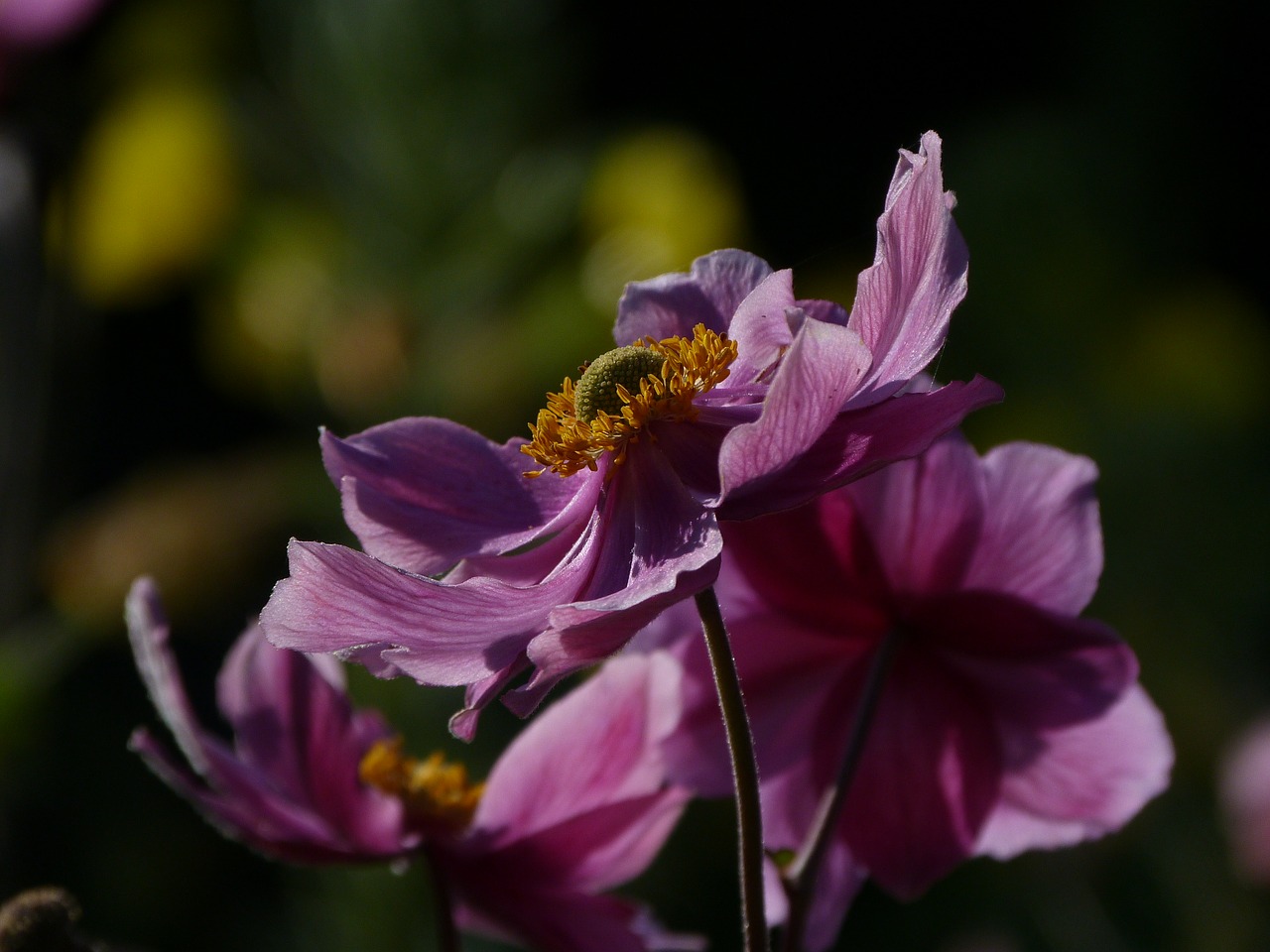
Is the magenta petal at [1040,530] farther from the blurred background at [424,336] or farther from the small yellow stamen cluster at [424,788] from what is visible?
the blurred background at [424,336]

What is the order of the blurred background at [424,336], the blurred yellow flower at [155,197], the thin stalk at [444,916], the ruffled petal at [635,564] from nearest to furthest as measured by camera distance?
the ruffled petal at [635,564] → the thin stalk at [444,916] → the blurred background at [424,336] → the blurred yellow flower at [155,197]

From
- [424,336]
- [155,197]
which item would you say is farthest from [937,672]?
[155,197]

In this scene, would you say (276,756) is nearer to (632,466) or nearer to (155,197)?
(632,466)

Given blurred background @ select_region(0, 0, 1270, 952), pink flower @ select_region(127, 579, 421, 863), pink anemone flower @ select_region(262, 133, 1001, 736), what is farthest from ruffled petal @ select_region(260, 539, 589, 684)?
blurred background @ select_region(0, 0, 1270, 952)

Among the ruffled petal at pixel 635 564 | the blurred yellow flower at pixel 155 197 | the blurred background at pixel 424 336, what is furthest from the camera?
the blurred yellow flower at pixel 155 197

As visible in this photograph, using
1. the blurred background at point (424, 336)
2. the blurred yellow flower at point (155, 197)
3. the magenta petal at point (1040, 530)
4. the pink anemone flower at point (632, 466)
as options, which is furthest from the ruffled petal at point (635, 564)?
the blurred yellow flower at point (155, 197)

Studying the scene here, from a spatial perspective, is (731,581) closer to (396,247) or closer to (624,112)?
(396,247)
